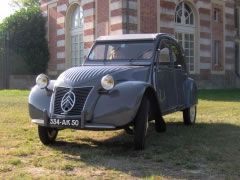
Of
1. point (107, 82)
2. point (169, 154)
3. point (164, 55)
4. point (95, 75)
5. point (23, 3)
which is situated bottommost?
point (169, 154)

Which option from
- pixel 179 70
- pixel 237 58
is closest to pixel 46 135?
pixel 179 70

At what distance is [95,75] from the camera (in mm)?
7973

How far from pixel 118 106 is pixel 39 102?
1.35 meters

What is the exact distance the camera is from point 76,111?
25.2 ft

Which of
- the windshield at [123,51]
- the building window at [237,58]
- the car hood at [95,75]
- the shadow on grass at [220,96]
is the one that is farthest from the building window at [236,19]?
the car hood at [95,75]

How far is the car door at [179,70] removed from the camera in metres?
10.3

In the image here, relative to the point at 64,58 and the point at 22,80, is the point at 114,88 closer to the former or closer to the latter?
the point at 64,58

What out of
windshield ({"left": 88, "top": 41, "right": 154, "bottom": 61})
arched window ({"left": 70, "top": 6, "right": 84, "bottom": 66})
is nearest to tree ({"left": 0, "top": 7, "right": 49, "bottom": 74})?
arched window ({"left": 70, "top": 6, "right": 84, "bottom": 66})

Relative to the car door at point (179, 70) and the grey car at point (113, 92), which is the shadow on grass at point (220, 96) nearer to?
the car door at point (179, 70)

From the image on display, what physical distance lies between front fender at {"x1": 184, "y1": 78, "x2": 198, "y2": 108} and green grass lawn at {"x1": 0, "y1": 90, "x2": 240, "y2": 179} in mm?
536

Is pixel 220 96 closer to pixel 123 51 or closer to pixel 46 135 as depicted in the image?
pixel 123 51

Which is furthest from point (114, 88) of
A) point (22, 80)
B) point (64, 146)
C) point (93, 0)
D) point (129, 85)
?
point (22, 80)

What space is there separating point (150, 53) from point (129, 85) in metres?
1.62

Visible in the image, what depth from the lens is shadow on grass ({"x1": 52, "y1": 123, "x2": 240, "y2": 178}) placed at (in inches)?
259
